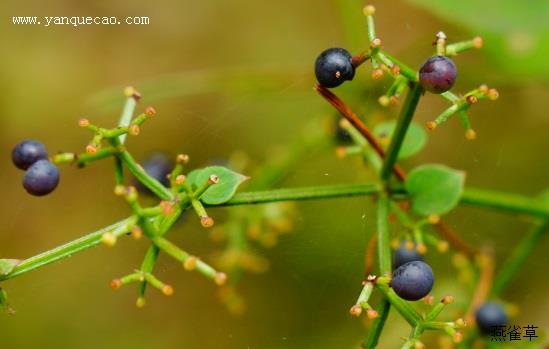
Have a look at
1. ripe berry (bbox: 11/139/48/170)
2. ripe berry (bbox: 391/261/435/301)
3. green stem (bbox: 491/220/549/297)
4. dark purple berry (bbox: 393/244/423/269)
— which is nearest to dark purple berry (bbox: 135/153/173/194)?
ripe berry (bbox: 11/139/48/170)

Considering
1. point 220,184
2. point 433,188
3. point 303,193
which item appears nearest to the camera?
point 220,184

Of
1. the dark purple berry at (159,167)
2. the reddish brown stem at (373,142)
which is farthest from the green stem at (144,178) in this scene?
the dark purple berry at (159,167)

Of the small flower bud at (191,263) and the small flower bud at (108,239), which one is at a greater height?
the small flower bud at (191,263)

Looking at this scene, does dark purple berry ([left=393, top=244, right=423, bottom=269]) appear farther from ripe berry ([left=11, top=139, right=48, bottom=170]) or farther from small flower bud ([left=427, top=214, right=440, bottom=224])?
ripe berry ([left=11, top=139, right=48, bottom=170])

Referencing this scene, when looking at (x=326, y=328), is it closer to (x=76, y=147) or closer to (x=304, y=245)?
(x=304, y=245)

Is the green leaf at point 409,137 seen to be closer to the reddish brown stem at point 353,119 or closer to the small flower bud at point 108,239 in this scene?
the reddish brown stem at point 353,119

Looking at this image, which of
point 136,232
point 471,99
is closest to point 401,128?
point 471,99

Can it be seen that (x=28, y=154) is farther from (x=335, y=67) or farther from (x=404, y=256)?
(x=404, y=256)
